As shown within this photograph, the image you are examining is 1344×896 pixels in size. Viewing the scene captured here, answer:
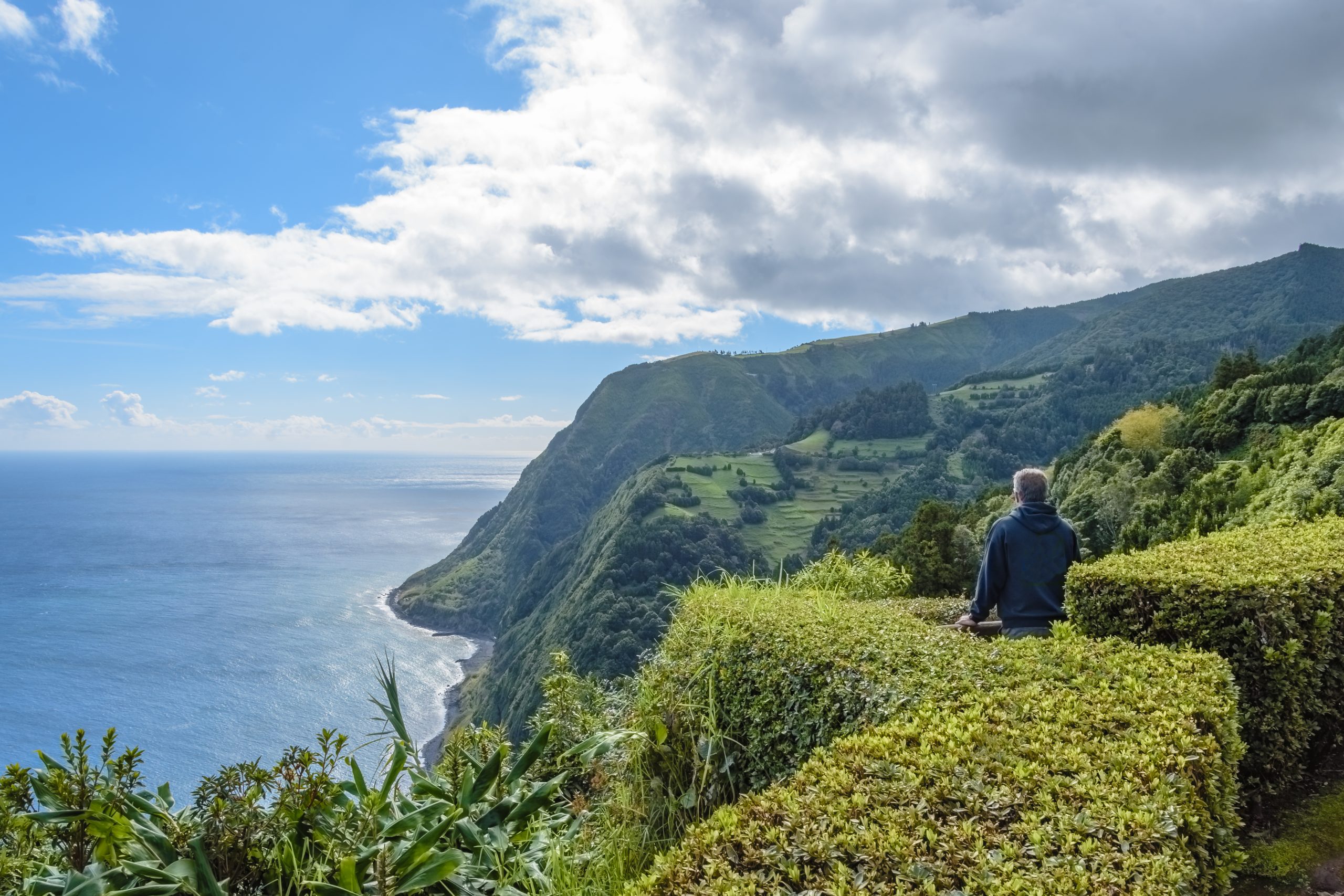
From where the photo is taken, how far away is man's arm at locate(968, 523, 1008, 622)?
19.8 feet

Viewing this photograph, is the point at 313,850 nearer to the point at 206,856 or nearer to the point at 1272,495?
the point at 206,856

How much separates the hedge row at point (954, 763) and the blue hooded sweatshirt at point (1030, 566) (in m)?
1.21

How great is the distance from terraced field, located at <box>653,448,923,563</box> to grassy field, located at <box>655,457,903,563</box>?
0.09m

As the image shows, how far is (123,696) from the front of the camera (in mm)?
92312

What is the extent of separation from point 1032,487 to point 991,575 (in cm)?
81

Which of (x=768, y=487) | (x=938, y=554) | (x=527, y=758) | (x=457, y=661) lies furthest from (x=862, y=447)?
(x=527, y=758)

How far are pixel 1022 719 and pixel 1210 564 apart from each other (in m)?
2.80

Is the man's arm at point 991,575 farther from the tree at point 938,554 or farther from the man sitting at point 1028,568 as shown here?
the tree at point 938,554

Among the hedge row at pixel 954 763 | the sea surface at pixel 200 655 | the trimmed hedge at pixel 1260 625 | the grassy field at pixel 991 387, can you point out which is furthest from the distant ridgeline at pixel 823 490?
the sea surface at pixel 200 655

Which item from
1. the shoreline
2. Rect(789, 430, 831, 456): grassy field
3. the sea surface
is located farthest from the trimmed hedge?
Rect(789, 430, 831, 456): grassy field

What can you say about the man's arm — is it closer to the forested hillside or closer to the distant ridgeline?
the forested hillside

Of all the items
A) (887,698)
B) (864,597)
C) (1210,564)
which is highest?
(1210,564)

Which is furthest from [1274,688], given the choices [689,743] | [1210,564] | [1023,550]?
[689,743]

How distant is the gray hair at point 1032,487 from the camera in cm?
619
